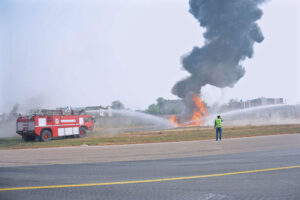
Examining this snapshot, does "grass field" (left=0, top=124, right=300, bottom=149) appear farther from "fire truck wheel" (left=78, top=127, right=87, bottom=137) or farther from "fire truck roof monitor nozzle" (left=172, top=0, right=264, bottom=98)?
"fire truck roof monitor nozzle" (left=172, top=0, right=264, bottom=98)

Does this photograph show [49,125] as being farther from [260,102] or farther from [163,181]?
[260,102]

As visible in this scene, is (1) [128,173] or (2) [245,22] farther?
(2) [245,22]

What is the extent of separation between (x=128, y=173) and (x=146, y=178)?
3.36 feet

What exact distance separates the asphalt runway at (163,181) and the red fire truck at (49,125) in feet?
47.2

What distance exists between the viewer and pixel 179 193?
605 cm

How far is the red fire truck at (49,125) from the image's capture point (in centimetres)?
2355

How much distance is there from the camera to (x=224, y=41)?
3953cm

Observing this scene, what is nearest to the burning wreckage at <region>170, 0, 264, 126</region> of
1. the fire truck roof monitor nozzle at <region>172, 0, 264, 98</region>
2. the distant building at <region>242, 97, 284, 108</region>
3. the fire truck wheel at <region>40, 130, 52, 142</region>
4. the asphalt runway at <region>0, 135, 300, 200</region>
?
the fire truck roof monitor nozzle at <region>172, 0, 264, 98</region>

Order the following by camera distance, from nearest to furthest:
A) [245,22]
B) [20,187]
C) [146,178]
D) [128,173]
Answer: [20,187] < [146,178] < [128,173] < [245,22]

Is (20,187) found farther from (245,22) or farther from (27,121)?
(245,22)

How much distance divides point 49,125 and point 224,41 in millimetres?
26768

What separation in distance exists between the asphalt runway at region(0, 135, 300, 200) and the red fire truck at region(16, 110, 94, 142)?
14.4m

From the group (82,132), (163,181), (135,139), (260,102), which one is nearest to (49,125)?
(82,132)

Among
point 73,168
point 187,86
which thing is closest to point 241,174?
point 73,168
